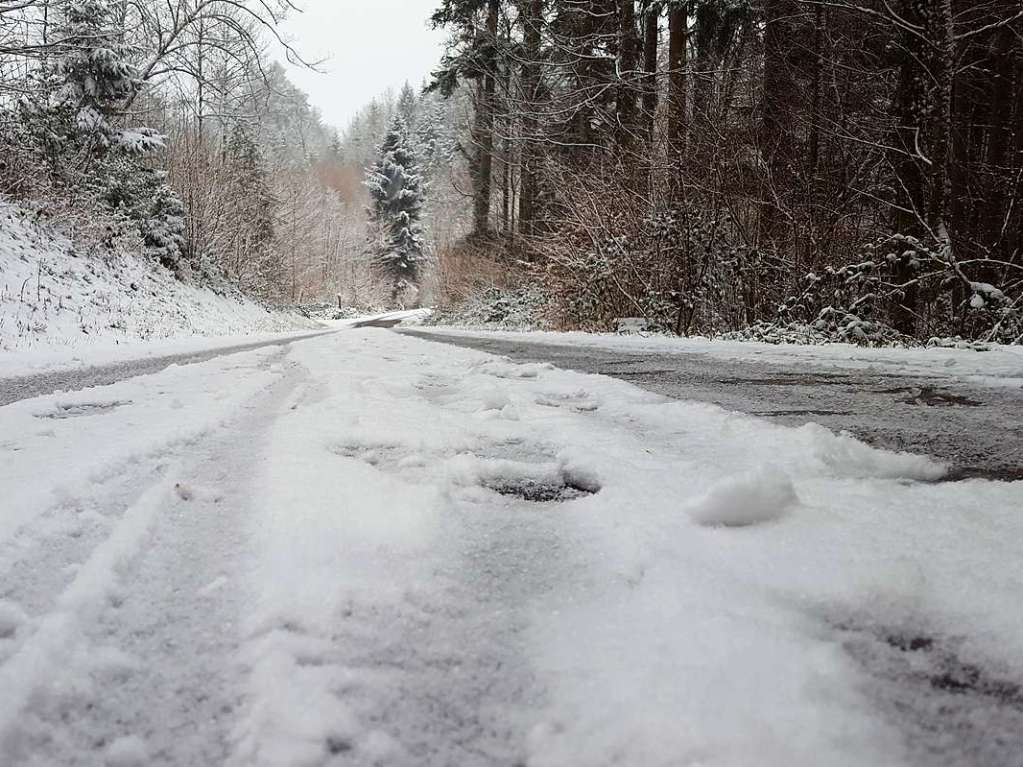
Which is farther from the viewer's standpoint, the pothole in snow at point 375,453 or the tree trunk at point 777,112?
the tree trunk at point 777,112

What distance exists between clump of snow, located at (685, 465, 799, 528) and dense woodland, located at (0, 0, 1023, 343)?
470cm

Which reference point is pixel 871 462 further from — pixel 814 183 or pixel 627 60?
pixel 627 60

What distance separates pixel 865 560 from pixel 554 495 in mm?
554

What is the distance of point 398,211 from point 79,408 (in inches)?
1391

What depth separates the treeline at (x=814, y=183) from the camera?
540cm

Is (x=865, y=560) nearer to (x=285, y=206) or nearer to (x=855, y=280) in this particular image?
(x=855, y=280)

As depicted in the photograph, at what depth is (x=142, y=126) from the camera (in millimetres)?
16000

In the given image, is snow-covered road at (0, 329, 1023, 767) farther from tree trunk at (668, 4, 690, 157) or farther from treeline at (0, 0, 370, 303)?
treeline at (0, 0, 370, 303)

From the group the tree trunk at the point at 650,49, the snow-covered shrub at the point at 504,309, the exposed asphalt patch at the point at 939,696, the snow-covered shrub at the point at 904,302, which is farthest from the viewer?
the snow-covered shrub at the point at 504,309

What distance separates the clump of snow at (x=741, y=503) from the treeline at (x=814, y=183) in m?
4.67

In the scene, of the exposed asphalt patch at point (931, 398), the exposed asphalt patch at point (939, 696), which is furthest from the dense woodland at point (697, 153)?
the exposed asphalt patch at point (939, 696)

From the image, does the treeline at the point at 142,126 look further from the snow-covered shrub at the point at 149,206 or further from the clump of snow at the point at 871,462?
the clump of snow at the point at 871,462

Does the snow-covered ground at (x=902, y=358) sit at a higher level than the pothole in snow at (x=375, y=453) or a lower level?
higher

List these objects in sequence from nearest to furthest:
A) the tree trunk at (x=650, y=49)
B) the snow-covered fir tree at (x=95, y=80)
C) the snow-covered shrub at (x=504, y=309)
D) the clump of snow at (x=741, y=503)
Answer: the clump of snow at (x=741, y=503) < the tree trunk at (x=650, y=49) < the snow-covered fir tree at (x=95, y=80) < the snow-covered shrub at (x=504, y=309)
